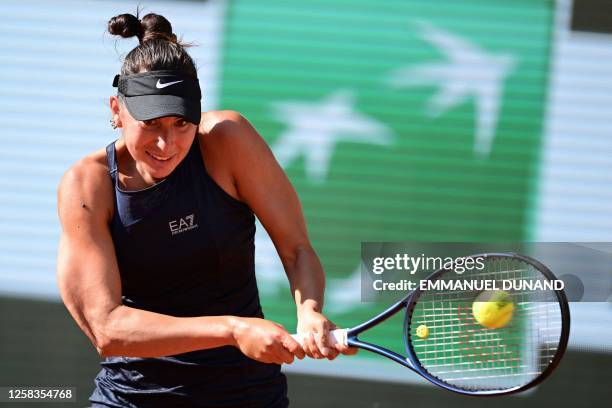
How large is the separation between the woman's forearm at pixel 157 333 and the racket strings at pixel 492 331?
66 centimetres

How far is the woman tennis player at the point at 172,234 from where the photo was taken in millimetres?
2572

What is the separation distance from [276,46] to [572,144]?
1.48m

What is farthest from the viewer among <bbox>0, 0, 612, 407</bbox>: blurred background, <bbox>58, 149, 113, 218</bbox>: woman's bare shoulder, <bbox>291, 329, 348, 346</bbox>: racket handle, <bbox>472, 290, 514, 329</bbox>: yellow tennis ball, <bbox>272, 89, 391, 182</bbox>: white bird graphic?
<bbox>272, 89, 391, 182</bbox>: white bird graphic

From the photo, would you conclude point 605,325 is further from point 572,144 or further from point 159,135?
point 159,135

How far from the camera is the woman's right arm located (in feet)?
7.86

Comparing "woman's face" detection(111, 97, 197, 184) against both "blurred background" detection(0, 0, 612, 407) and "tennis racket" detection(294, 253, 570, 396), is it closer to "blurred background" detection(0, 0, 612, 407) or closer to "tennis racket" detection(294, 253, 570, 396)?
"tennis racket" detection(294, 253, 570, 396)

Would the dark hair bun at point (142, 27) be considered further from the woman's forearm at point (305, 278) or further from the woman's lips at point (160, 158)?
the woman's forearm at point (305, 278)

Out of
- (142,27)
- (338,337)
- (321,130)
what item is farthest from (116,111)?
(321,130)

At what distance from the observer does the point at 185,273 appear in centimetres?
271

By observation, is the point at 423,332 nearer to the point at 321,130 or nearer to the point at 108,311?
the point at 108,311

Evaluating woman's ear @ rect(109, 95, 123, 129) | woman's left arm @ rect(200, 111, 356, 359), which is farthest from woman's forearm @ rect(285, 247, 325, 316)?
woman's ear @ rect(109, 95, 123, 129)

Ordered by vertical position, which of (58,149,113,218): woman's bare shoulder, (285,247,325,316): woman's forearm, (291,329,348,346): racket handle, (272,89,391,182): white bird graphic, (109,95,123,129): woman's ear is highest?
(109,95,123,129): woman's ear

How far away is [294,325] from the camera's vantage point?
4773mm

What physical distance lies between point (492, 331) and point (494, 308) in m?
0.25
